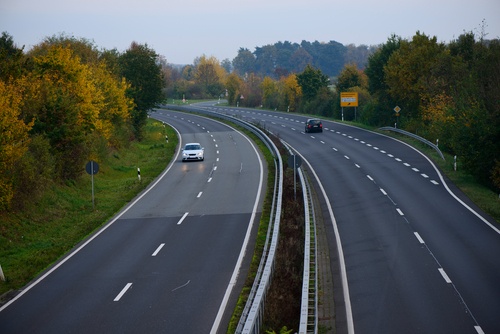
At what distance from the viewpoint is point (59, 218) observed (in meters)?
28.3

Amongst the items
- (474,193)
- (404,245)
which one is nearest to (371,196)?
(474,193)

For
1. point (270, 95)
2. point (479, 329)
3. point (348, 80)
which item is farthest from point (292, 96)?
point (479, 329)

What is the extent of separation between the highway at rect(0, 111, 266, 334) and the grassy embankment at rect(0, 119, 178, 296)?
2.15 ft

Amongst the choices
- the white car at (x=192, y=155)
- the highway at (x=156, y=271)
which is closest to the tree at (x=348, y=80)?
the white car at (x=192, y=155)

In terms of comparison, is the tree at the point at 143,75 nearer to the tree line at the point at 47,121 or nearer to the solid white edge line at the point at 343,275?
the tree line at the point at 47,121

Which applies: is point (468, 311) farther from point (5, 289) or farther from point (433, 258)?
point (5, 289)

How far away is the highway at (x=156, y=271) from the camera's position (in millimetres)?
15000

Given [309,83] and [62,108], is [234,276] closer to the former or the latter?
[62,108]

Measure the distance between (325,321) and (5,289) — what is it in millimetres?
9013

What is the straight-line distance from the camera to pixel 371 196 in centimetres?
3133

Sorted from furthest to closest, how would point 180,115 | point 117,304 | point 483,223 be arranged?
point 180,115
point 483,223
point 117,304

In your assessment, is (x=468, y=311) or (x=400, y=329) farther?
(x=468, y=311)

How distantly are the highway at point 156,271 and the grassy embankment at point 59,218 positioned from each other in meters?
0.66

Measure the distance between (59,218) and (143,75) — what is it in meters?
38.6
